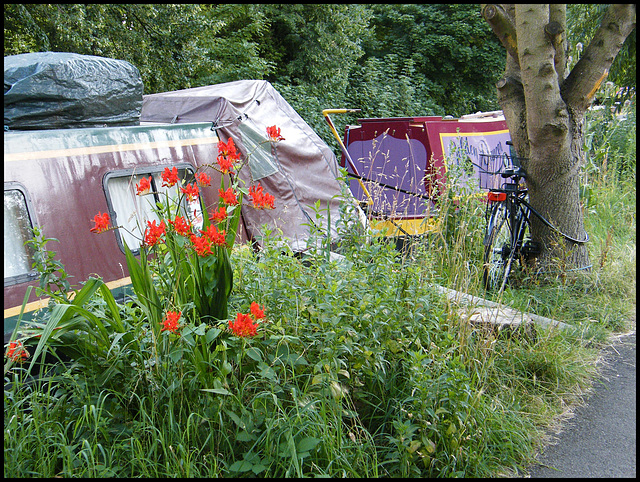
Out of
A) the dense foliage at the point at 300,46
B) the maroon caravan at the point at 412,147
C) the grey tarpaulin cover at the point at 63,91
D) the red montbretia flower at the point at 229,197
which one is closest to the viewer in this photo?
the red montbretia flower at the point at 229,197

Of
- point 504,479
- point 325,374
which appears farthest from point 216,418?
point 504,479

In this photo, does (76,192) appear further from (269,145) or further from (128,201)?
(269,145)

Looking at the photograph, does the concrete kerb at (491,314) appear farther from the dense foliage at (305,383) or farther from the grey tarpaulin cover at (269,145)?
the grey tarpaulin cover at (269,145)

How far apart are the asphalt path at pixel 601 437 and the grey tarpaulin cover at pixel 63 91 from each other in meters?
3.76

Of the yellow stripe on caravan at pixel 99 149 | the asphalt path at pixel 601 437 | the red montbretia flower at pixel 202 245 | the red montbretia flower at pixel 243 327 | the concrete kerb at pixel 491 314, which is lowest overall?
the asphalt path at pixel 601 437

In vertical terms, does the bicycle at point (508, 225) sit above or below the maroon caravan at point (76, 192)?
below

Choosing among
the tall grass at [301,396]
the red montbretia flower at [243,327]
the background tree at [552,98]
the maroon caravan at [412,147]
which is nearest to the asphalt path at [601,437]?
the tall grass at [301,396]

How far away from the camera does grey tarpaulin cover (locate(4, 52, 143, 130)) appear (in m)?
3.73

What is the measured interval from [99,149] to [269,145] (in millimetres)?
1870

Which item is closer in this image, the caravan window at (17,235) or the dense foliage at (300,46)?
the caravan window at (17,235)

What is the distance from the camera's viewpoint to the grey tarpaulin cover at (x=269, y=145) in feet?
16.9

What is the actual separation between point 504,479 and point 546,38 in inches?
147

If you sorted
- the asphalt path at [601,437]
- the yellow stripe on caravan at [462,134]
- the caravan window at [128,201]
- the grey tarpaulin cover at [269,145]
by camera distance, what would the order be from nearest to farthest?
the asphalt path at [601,437] < the caravan window at [128,201] < the grey tarpaulin cover at [269,145] < the yellow stripe on caravan at [462,134]

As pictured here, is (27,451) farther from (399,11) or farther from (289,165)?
(399,11)
